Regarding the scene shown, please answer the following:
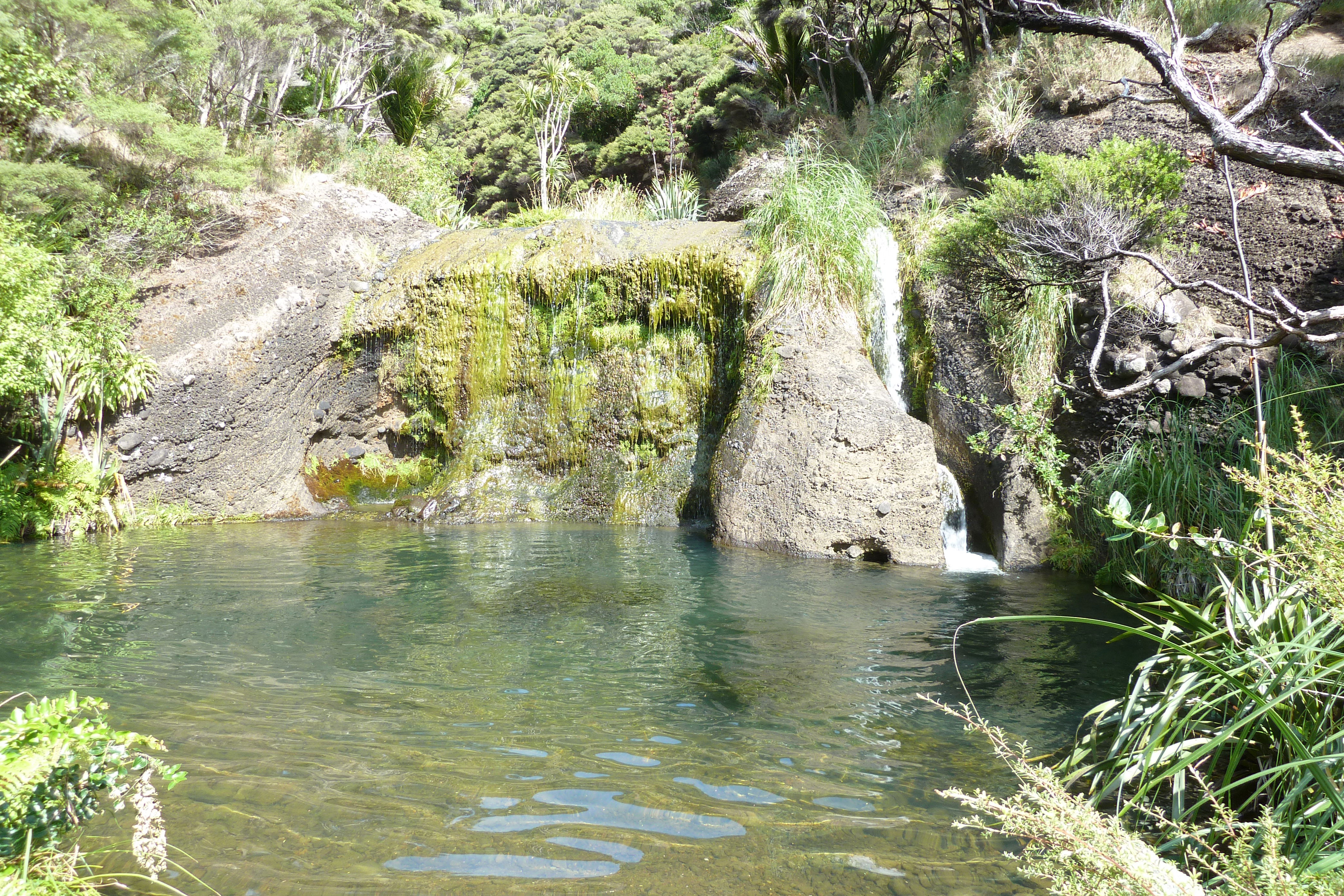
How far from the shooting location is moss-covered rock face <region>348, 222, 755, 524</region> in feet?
36.8

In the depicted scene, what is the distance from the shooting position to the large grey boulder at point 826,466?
8609 mm

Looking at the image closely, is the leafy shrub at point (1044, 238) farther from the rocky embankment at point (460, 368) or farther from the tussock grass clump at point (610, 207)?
the tussock grass clump at point (610, 207)

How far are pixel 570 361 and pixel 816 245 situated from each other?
13.0 ft

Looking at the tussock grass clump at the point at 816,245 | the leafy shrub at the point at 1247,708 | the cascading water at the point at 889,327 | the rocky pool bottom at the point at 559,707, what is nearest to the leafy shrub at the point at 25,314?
the rocky pool bottom at the point at 559,707

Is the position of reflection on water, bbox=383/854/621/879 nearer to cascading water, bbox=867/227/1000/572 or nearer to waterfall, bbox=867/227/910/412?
cascading water, bbox=867/227/1000/572

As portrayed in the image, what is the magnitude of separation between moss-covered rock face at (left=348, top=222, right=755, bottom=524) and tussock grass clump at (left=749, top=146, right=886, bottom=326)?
0.66 m

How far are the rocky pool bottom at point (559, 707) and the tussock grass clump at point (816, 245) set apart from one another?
11.8 ft

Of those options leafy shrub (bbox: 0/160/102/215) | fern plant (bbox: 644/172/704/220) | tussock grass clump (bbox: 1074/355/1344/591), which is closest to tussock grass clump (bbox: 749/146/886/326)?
fern plant (bbox: 644/172/704/220)

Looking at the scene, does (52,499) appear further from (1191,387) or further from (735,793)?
(1191,387)

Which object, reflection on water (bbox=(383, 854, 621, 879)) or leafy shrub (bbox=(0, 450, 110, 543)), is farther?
leafy shrub (bbox=(0, 450, 110, 543))

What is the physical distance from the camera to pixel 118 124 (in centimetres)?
1096

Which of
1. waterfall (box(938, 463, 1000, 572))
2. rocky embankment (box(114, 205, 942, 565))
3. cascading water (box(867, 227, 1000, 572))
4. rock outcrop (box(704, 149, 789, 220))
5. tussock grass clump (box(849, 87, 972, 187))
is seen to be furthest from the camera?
tussock grass clump (box(849, 87, 972, 187))

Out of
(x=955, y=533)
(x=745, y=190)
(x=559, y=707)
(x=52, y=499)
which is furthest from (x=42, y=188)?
(x=955, y=533)

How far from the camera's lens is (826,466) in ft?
29.1
